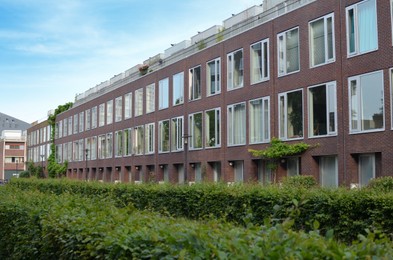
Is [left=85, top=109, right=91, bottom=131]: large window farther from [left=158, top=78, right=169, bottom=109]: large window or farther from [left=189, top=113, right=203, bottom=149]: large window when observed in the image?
[left=189, top=113, right=203, bottom=149]: large window

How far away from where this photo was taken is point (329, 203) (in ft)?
40.0

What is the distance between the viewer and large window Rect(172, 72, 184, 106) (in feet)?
122

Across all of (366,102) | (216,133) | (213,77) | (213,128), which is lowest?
(216,133)

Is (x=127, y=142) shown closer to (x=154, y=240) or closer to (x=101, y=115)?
(x=101, y=115)

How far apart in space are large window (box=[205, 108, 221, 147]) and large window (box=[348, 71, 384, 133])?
36.4 feet

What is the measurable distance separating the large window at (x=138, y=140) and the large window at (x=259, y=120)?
54.0 feet

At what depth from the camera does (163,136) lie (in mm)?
39812

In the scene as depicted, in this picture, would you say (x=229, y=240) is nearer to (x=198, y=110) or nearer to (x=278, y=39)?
(x=278, y=39)

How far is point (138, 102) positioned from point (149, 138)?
446cm

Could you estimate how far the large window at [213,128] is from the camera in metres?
32.2

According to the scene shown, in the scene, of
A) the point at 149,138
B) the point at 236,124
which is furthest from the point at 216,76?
the point at 149,138

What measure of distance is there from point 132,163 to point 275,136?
20743 mm

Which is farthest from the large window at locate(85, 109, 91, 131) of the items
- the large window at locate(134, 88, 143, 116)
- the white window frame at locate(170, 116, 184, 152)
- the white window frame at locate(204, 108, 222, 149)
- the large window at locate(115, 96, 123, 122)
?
the white window frame at locate(204, 108, 222, 149)

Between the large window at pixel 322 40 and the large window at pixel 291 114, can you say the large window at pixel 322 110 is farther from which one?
the large window at pixel 322 40
